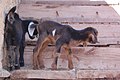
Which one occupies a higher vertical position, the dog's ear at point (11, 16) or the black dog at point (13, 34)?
the dog's ear at point (11, 16)

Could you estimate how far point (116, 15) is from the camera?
533cm

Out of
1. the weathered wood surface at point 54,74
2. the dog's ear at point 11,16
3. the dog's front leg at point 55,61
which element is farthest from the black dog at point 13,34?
the dog's front leg at point 55,61

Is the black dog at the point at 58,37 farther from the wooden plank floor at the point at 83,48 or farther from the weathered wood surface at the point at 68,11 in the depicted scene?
the weathered wood surface at the point at 68,11

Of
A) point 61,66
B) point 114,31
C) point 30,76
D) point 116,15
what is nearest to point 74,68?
point 61,66

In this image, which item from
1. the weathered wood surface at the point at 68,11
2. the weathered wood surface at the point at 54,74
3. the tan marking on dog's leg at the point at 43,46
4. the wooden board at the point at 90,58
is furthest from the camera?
the weathered wood surface at the point at 68,11

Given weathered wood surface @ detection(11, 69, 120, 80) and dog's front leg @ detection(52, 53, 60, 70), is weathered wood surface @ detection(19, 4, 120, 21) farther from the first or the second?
weathered wood surface @ detection(11, 69, 120, 80)

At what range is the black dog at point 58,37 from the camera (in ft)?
12.5

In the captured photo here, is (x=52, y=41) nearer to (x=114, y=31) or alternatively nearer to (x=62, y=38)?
(x=62, y=38)

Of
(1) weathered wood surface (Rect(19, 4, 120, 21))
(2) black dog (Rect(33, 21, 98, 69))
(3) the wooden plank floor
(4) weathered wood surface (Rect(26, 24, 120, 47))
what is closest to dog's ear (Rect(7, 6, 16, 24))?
(2) black dog (Rect(33, 21, 98, 69))

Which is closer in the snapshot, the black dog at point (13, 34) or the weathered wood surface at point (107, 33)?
the black dog at point (13, 34)

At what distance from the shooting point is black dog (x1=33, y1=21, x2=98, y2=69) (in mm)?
3816

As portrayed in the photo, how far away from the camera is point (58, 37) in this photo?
3838 millimetres

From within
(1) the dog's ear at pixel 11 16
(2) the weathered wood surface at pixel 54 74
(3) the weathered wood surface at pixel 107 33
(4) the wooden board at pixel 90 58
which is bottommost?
(2) the weathered wood surface at pixel 54 74

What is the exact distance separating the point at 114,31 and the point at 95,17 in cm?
36
